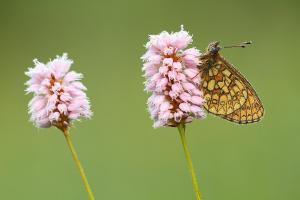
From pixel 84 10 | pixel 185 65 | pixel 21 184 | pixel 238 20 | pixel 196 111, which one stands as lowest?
pixel 196 111

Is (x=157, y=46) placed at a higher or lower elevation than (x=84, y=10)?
lower

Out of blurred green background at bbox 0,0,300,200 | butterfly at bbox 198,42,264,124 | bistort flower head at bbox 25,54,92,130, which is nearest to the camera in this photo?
bistort flower head at bbox 25,54,92,130

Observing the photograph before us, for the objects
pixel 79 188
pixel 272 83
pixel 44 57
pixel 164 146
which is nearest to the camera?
pixel 79 188

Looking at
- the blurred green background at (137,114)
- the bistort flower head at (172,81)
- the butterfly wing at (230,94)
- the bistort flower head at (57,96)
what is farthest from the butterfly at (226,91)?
the blurred green background at (137,114)

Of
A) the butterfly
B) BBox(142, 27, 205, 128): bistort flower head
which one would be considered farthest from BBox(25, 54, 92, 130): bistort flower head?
the butterfly

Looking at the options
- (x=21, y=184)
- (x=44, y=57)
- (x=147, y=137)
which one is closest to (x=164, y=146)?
(x=147, y=137)

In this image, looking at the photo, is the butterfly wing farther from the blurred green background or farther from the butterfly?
the blurred green background

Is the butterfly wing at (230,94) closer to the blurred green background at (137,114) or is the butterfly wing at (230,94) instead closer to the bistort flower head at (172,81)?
the bistort flower head at (172,81)

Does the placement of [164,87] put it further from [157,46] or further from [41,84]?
[41,84]
